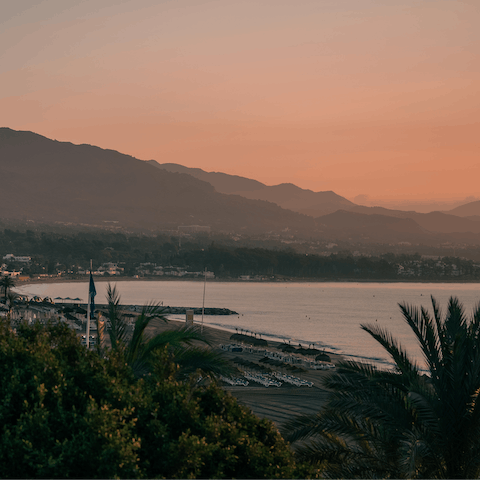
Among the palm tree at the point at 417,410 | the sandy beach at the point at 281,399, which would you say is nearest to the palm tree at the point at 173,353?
the palm tree at the point at 417,410

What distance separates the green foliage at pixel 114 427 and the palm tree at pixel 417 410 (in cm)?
202

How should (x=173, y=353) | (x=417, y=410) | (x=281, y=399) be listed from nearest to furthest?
(x=417, y=410) < (x=173, y=353) < (x=281, y=399)

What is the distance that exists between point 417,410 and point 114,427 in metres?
4.09

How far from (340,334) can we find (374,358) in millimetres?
23356

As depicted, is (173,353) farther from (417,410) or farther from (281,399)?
(281,399)

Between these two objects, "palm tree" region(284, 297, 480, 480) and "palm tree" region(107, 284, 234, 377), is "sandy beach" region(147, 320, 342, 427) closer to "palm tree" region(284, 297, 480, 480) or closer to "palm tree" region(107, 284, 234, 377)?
"palm tree" region(107, 284, 234, 377)

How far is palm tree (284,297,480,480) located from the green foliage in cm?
202

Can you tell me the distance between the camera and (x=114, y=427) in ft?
18.0

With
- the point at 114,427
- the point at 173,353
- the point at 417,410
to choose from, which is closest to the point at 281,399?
the point at 173,353

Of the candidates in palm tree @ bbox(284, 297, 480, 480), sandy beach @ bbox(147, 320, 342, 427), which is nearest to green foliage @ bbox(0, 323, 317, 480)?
palm tree @ bbox(284, 297, 480, 480)

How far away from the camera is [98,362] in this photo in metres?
6.62

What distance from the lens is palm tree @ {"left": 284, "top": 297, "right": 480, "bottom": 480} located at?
25.7ft

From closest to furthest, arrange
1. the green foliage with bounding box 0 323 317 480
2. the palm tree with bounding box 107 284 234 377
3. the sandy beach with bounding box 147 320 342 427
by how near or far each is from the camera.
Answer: the green foliage with bounding box 0 323 317 480 → the palm tree with bounding box 107 284 234 377 → the sandy beach with bounding box 147 320 342 427

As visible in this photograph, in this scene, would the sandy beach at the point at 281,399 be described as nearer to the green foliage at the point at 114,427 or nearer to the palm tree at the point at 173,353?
the palm tree at the point at 173,353
